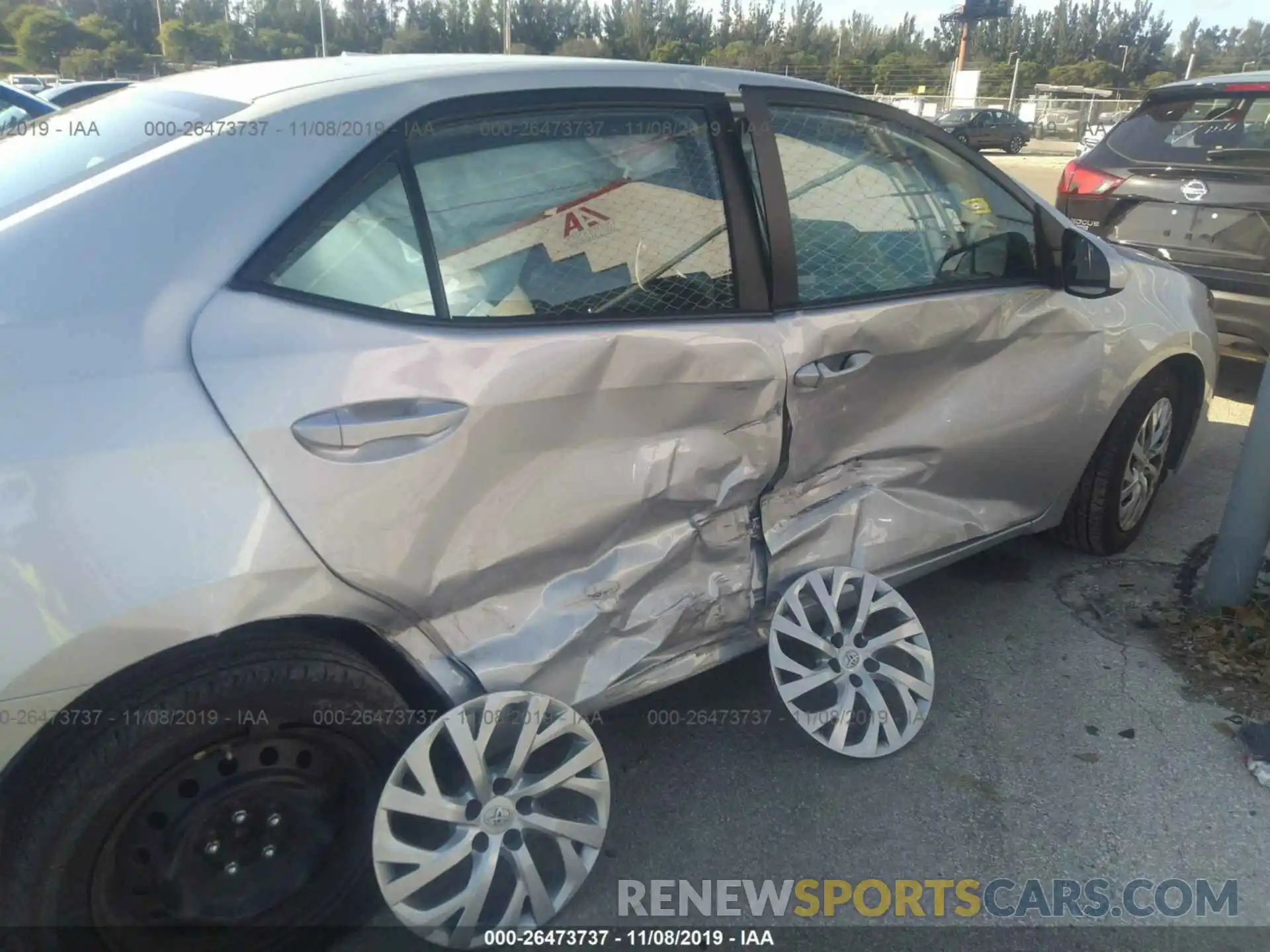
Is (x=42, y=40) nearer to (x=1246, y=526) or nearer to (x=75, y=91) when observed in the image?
(x=75, y=91)

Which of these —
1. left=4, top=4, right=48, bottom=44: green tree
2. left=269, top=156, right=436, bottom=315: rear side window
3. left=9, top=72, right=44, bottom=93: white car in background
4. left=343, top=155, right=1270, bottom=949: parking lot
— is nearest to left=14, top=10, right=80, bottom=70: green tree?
left=4, top=4, right=48, bottom=44: green tree

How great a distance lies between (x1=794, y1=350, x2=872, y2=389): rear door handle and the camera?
7.93ft

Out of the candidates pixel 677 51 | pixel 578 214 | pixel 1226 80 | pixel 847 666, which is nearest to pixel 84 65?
pixel 677 51

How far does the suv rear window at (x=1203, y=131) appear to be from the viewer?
195 inches

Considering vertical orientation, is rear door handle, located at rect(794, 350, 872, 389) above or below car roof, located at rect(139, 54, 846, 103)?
below

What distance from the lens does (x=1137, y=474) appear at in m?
3.59

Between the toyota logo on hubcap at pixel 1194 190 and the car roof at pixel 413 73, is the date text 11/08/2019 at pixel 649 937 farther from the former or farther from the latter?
the toyota logo on hubcap at pixel 1194 190

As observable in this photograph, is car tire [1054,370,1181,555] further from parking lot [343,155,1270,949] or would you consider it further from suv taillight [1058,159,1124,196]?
suv taillight [1058,159,1124,196]

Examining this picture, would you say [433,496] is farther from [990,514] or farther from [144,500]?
[990,514]

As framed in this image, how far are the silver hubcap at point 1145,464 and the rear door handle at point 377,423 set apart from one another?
273 centimetres

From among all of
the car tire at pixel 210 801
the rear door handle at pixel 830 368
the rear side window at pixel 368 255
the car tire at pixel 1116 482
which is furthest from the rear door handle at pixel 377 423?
the car tire at pixel 1116 482

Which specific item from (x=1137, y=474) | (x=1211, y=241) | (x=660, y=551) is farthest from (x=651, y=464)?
(x=1211, y=241)

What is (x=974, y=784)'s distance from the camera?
8.34 feet

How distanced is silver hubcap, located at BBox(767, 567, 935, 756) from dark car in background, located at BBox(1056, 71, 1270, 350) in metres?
3.07
